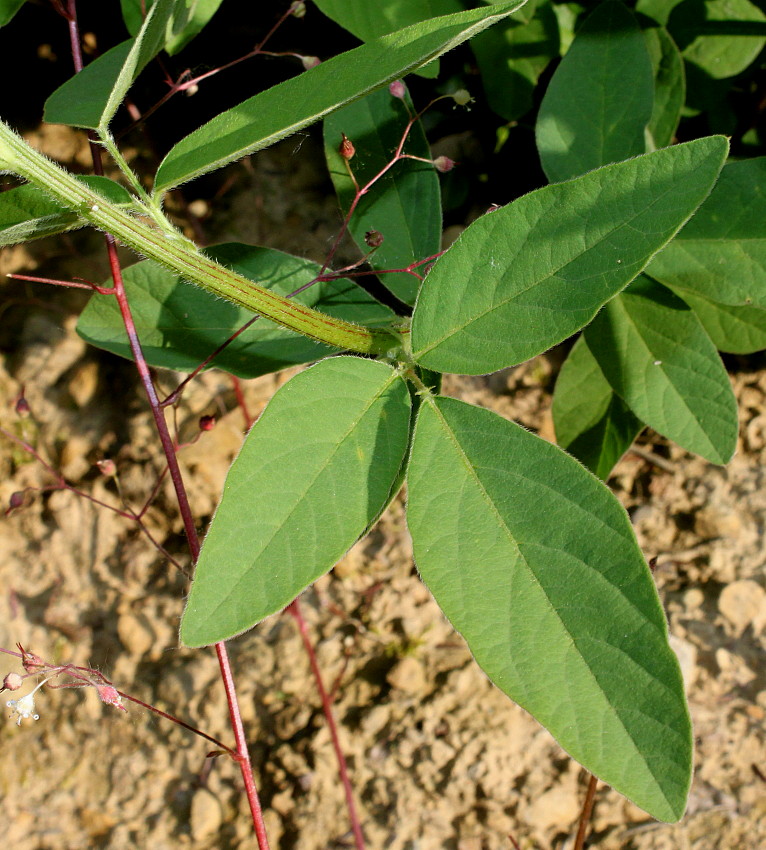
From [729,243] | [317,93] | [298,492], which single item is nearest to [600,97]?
[729,243]

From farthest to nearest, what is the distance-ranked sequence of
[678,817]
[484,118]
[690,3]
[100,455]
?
[100,455] → [484,118] → [690,3] → [678,817]

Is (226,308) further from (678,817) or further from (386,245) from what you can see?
(678,817)

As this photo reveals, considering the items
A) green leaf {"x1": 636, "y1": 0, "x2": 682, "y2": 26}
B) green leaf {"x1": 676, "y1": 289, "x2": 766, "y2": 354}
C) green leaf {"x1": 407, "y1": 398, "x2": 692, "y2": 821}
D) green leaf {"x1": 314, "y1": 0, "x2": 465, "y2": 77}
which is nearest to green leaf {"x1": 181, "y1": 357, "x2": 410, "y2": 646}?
green leaf {"x1": 407, "y1": 398, "x2": 692, "y2": 821}

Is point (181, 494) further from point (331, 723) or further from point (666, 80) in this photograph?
point (666, 80)

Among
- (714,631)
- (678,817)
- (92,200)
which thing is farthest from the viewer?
(714,631)

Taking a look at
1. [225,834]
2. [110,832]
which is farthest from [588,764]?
[110,832]

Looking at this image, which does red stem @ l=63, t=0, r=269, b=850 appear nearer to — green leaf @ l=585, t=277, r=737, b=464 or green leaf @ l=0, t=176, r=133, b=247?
green leaf @ l=0, t=176, r=133, b=247
